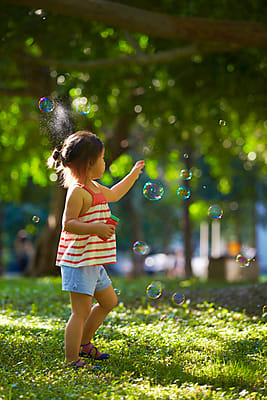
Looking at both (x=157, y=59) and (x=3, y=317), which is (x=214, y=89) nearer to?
(x=157, y=59)

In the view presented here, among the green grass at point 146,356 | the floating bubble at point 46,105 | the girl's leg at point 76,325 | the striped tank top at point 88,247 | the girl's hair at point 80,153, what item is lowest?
the green grass at point 146,356

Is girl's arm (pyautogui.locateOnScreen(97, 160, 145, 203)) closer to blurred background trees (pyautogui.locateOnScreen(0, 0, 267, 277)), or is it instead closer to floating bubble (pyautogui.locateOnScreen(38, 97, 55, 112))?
blurred background trees (pyautogui.locateOnScreen(0, 0, 267, 277))

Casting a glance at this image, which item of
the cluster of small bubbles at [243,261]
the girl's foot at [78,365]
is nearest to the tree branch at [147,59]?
the cluster of small bubbles at [243,261]

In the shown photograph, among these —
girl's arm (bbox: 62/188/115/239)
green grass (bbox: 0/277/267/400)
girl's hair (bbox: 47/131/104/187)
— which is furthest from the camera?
girl's hair (bbox: 47/131/104/187)

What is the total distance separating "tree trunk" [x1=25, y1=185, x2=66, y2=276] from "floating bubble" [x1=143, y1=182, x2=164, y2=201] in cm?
935

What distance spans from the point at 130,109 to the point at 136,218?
8176 millimetres

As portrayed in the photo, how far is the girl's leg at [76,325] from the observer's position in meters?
3.83

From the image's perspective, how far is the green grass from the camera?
327cm

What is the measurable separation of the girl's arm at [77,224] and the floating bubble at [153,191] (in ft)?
5.53

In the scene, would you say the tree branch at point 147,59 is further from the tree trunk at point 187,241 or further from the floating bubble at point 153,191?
the tree trunk at point 187,241

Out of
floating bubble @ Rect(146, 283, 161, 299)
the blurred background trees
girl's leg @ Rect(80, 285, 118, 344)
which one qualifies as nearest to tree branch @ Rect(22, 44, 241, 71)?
the blurred background trees

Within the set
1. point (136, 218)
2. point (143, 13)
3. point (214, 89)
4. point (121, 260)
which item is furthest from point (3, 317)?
point (121, 260)

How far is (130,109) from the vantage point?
12117mm

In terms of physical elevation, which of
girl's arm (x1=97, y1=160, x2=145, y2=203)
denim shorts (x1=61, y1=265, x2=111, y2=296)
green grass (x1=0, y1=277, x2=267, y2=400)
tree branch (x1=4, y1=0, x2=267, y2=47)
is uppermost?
tree branch (x1=4, y1=0, x2=267, y2=47)
